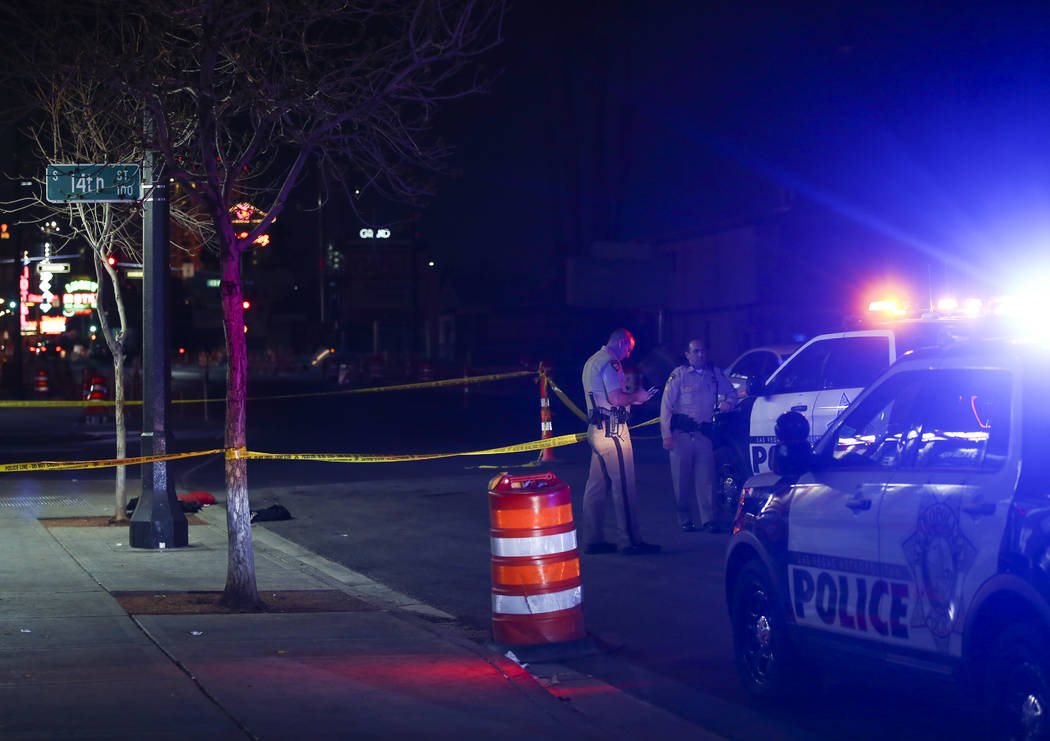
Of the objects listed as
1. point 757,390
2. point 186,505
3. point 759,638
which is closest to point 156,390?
point 186,505

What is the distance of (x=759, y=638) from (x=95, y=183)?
7.89 meters

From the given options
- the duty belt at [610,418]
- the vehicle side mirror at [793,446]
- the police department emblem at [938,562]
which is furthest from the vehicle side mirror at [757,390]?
the police department emblem at [938,562]

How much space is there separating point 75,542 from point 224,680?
629cm

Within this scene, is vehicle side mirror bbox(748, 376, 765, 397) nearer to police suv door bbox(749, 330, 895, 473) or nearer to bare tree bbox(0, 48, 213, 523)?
police suv door bbox(749, 330, 895, 473)

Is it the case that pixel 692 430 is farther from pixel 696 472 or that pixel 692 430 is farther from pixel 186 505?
pixel 186 505

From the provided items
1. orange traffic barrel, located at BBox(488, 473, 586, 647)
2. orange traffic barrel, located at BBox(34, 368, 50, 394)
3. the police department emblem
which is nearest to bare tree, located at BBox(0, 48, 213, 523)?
orange traffic barrel, located at BBox(488, 473, 586, 647)

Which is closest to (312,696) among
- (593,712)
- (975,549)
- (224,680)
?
(224,680)

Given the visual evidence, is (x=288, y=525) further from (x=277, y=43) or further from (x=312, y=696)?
(x=312, y=696)

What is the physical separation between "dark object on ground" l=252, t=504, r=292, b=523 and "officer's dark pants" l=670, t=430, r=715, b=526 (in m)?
Answer: 4.52

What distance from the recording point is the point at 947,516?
5.44m

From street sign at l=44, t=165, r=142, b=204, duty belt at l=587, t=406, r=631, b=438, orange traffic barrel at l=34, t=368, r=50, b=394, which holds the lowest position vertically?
orange traffic barrel at l=34, t=368, r=50, b=394

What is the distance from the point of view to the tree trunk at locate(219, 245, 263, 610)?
30.9 ft

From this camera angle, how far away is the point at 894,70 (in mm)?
37688

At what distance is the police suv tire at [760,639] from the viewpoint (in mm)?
6738
